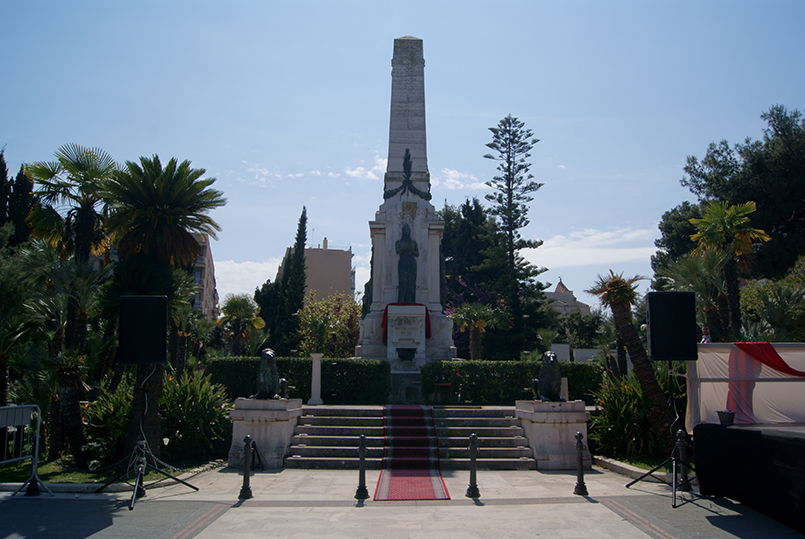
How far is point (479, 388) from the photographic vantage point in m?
15.4

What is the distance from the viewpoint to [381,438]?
11.7 meters

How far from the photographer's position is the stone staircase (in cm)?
1093

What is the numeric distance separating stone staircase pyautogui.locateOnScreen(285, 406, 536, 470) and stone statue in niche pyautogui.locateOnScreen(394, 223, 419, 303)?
24.2 ft

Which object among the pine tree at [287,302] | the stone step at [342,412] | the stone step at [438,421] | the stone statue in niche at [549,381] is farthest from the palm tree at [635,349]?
the pine tree at [287,302]

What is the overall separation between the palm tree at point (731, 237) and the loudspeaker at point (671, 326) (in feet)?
26.0

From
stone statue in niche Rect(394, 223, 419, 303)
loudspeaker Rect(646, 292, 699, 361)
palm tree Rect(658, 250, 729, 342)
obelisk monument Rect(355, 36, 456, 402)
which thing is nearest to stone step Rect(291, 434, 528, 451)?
loudspeaker Rect(646, 292, 699, 361)

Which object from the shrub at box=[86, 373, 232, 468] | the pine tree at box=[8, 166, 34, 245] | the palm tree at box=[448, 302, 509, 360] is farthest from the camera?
the palm tree at box=[448, 302, 509, 360]

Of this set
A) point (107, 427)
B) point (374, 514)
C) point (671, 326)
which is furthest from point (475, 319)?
point (374, 514)

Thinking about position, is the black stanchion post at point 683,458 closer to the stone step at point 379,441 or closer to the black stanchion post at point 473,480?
the black stanchion post at point 473,480

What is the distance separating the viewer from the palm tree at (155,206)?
1098 centimetres

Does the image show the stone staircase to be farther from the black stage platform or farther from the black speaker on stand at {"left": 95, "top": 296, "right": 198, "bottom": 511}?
the black stage platform

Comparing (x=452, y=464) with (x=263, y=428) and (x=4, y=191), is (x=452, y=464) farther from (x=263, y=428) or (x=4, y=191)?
(x=4, y=191)

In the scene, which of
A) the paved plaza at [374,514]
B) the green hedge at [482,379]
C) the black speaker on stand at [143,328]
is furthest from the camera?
the green hedge at [482,379]

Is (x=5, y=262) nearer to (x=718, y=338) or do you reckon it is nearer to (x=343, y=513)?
(x=343, y=513)
